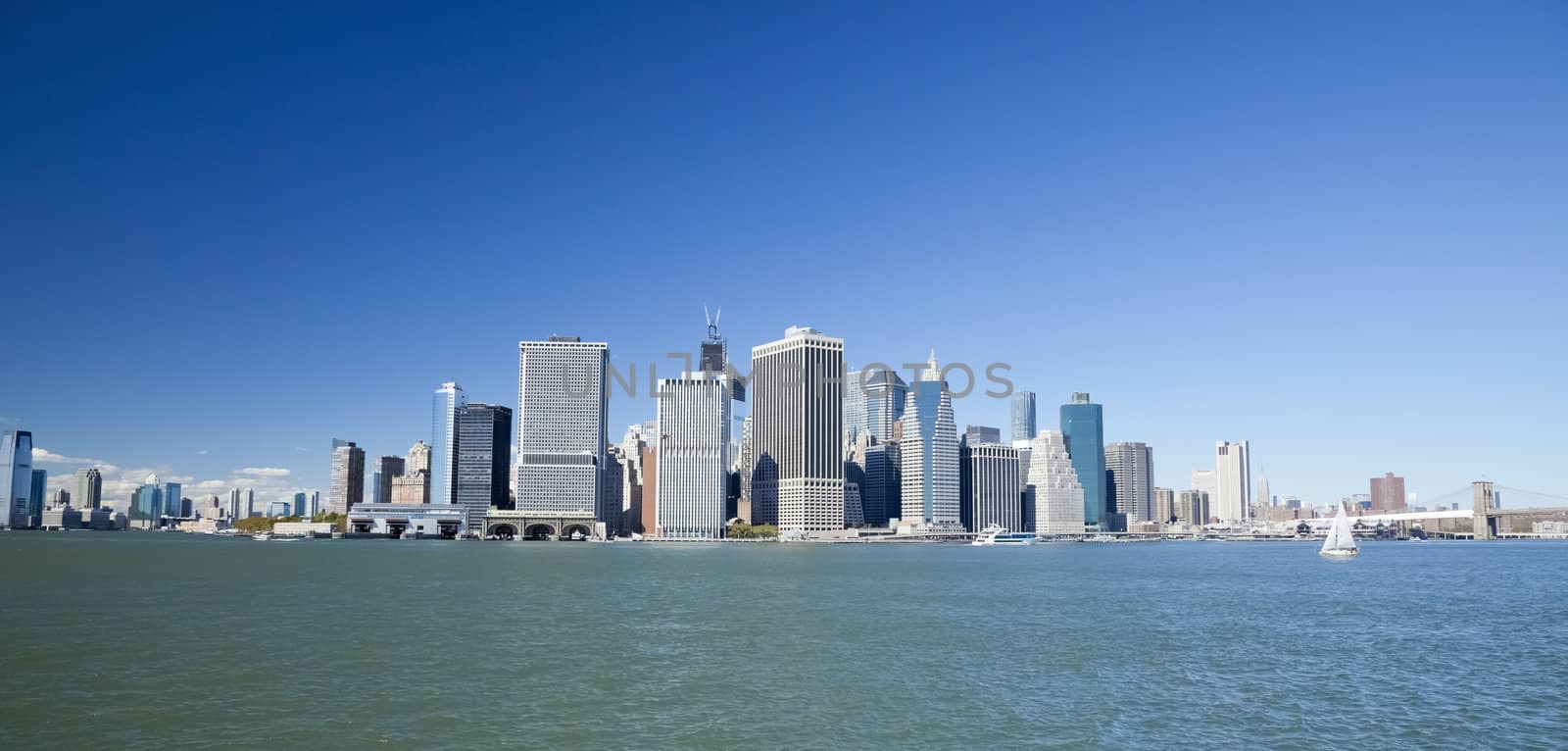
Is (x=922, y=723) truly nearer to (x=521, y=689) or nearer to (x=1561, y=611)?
(x=521, y=689)

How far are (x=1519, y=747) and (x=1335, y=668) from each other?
57.2 ft

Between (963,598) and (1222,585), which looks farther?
(1222,585)

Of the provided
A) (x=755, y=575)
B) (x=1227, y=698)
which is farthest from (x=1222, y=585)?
(x=1227, y=698)

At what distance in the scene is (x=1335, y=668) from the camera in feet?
178

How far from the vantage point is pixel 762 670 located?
51.6 meters

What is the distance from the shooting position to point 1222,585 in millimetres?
124062

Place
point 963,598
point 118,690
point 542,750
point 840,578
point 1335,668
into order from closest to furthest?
point 542,750
point 118,690
point 1335,668
point 963,598
point 840,578

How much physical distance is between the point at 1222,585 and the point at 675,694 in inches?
3857

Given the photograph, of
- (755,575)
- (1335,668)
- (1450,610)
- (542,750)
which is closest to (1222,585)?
(1450,610)

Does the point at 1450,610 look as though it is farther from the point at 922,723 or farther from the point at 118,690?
the point at 118,690

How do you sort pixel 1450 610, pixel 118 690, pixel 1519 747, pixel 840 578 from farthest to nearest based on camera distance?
pixel 840 578, pixel 1450 610, pixel 118 690, pixel 1519 747

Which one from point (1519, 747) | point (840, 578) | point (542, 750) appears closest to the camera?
point (542, 750)

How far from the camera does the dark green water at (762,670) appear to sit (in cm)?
3788

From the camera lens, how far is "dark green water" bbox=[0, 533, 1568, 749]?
1491 inches
